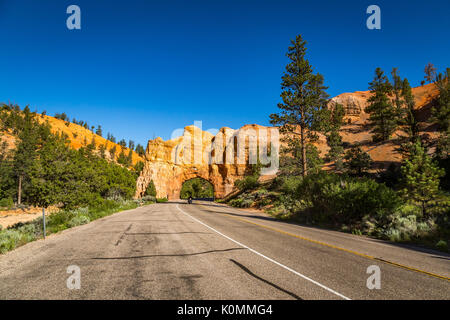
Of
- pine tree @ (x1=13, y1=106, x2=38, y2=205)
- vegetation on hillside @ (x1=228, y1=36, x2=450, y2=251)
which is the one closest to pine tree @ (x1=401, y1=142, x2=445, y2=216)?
vegetation on hillside @ (x1=228, y1=36, x2=450, y2=251)

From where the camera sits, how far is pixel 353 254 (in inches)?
287

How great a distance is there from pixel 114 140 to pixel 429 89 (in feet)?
665

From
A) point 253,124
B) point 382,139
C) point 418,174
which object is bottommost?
point 418,174

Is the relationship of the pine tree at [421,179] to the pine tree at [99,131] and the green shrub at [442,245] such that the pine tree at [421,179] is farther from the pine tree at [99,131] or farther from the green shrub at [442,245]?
the pine tree at [99,131]

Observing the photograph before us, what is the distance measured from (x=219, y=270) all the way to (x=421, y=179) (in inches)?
468

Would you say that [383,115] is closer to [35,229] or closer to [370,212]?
[370,212]

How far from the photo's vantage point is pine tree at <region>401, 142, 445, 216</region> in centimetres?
1128

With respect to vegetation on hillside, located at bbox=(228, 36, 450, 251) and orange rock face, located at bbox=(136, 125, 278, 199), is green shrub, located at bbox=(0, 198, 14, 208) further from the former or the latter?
vegetation on hillside, located at bbox=(228, 36, 450, 251)

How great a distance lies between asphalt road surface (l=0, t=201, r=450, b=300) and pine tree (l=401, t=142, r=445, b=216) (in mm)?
4650

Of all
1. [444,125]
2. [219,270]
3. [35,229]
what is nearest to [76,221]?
[35,229]

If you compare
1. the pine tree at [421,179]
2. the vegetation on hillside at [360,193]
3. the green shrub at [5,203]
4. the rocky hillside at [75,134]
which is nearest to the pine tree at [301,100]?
the vegetation on hillside at [360,193]
